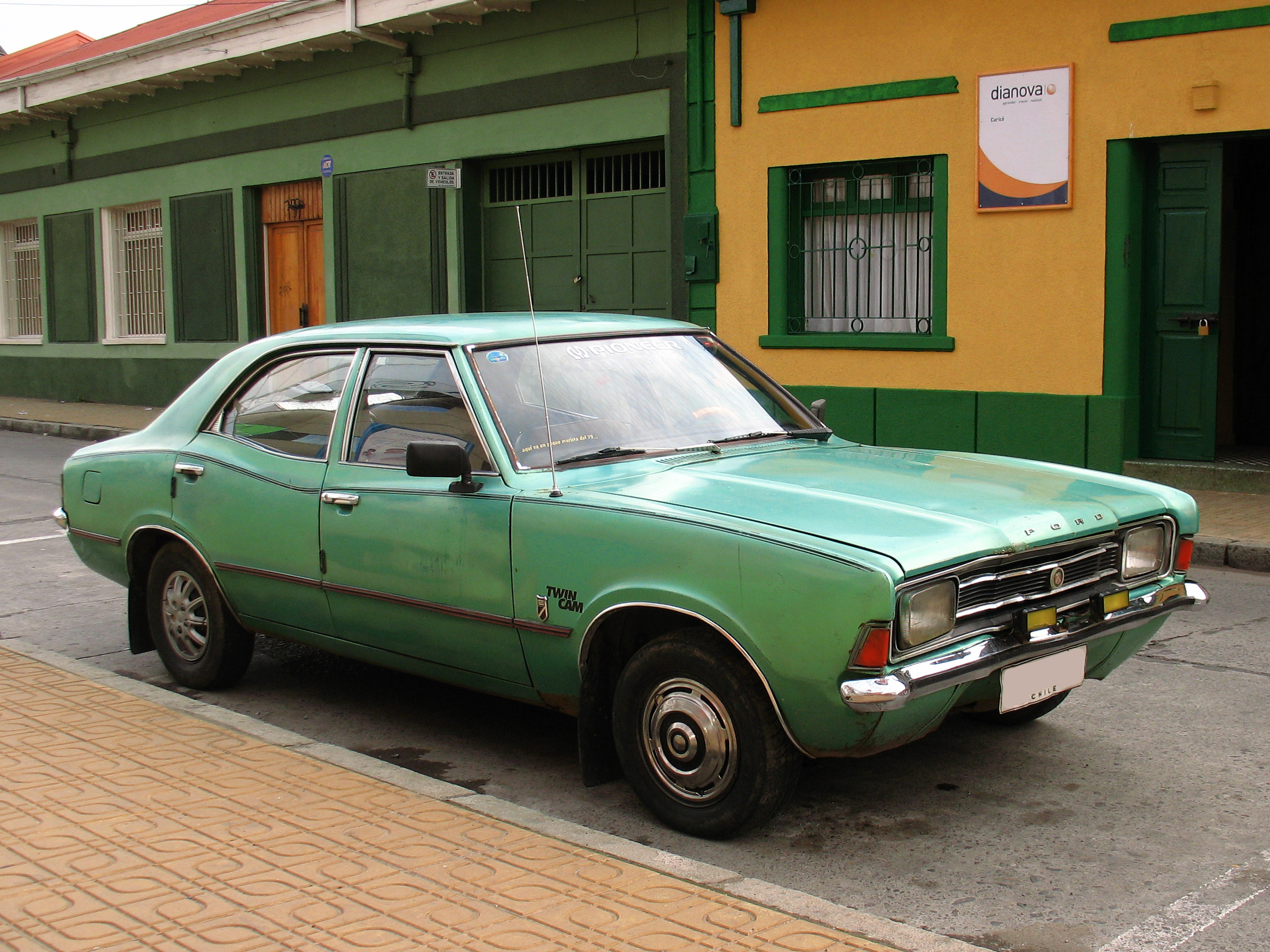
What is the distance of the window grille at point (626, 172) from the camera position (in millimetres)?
14852

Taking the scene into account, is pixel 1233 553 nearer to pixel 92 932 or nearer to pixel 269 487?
pixel 269 487

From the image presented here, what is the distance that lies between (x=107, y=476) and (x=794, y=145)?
877 cm

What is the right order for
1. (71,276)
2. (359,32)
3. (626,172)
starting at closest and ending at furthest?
(626,172) → (359,32) → (71,276)

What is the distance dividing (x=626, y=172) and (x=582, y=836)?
1216cm

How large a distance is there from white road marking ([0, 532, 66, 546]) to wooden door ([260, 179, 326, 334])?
30.2ft

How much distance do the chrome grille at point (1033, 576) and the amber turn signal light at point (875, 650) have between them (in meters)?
0.33

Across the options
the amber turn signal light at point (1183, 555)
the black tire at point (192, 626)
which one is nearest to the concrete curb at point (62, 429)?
the black tire at point (192, 626)

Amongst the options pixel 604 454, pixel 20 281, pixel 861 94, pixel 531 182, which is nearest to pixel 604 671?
pixel 604 454

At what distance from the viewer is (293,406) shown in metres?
5.47

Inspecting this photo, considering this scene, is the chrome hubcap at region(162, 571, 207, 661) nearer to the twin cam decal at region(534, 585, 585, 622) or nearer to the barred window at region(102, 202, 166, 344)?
the twin cam decal at region(534, 585, 585, 622)

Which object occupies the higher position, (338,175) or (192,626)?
(338,175)

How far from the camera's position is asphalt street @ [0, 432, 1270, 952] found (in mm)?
3561

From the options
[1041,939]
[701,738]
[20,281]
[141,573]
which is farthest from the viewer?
[20,281]

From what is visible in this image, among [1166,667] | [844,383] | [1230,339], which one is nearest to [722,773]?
[1166,667]
